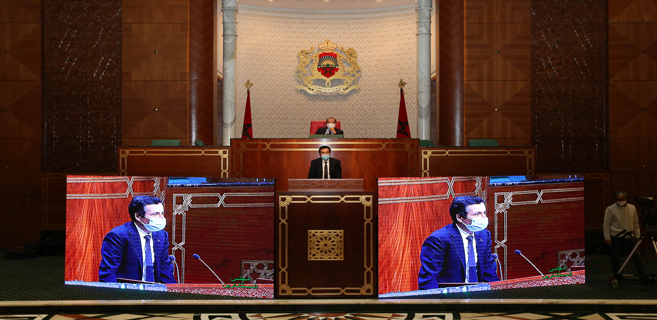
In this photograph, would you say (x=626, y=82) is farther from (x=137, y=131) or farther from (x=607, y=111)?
(x=137, y=131)

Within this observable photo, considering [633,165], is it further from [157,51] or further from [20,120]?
[20,120]

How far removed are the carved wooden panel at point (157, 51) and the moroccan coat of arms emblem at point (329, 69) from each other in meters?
3.52

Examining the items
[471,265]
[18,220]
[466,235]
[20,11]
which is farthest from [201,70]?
[471,265]

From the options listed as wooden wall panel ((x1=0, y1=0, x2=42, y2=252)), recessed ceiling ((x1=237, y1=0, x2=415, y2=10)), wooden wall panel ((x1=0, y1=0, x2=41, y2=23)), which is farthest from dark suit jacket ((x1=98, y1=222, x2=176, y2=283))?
recessed ceiling ((x1=237, y1=0, x2=415, y2=10))

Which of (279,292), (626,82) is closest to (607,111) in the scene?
(626,82)

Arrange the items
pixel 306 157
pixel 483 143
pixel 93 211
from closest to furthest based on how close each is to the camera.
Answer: pixel 93 211, pixel 306 157, pixel 483 143

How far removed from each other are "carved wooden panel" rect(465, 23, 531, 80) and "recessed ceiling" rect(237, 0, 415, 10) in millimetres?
3150

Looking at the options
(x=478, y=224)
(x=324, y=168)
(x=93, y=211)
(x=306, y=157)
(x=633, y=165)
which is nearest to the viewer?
(x=478, y=224)

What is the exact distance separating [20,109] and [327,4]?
651 centimetres

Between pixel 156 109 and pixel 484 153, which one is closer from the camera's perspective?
pixel 484 153

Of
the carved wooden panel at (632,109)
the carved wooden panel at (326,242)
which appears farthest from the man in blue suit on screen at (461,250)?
the carved wooden panel at (632,109)

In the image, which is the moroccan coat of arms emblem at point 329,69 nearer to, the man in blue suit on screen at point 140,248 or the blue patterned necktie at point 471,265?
the man in blue suit on screen at point 140,248

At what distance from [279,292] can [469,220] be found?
1853 mm

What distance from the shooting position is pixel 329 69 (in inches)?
457
